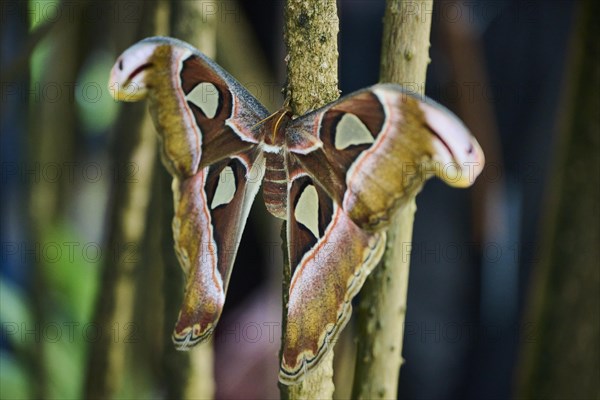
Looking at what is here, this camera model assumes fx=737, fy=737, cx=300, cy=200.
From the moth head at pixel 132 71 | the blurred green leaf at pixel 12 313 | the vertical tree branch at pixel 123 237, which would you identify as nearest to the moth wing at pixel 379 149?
the moth head at pixel 132 71

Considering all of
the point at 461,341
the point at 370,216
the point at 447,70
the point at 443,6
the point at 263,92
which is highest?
the point at 443,6

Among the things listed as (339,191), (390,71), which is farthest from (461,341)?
(339,191)

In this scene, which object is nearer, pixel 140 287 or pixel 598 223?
pixel 598 223

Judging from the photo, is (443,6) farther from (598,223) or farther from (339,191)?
(339,191)

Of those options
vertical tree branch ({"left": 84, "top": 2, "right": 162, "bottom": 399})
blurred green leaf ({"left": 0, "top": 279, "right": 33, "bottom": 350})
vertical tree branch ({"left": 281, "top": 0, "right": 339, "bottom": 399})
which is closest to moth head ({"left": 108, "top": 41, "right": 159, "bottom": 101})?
vertical tree branch ({"left": 281, "top": 0, "right": 339, "bottom": 399})

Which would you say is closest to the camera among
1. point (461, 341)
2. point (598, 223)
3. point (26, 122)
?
point (598, 223)

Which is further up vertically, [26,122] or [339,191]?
[26,122]

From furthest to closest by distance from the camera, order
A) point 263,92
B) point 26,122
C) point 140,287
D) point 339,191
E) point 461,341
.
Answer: point 461,341, point 26,122, point 140,287, point 263,92, point 339,191
